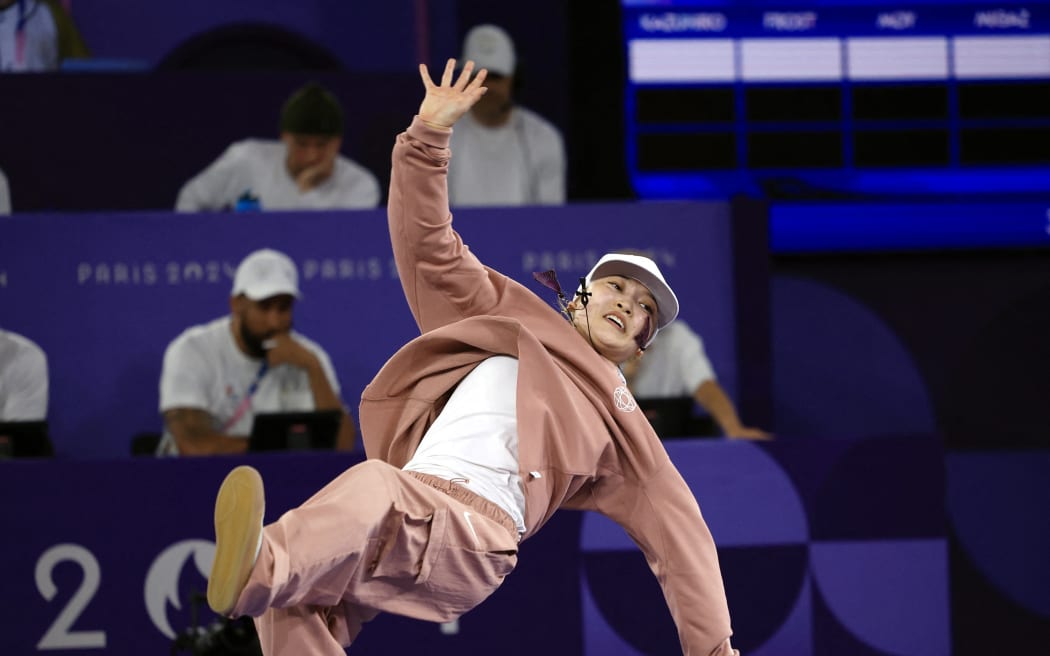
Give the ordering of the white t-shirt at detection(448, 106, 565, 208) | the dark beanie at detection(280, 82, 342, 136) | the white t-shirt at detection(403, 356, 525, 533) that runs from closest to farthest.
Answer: the white t-shirt at detection(403, 356, 525, 533) → the dark beanie at detection(280, 82, 342, 136) → the white t-shirt at detection(448, 106, 565, 208)

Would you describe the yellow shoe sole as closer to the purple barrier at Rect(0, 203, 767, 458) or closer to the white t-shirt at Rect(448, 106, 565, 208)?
the purple barrier at Rect(0, 203, 767, 458)

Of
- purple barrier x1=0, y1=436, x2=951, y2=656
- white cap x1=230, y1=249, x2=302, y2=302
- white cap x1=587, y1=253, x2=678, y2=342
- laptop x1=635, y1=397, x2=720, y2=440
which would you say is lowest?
purple barrier x1=0, y1=436, x2=951, y2=656

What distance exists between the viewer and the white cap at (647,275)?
11.6 feet

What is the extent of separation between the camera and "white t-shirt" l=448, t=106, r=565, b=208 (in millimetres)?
6316

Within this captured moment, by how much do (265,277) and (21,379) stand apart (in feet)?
3.20

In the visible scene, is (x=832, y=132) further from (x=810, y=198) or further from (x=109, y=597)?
(x=109, y=597)

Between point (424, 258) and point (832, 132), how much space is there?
4.06m

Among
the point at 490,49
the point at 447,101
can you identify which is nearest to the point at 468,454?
the point at 447,101

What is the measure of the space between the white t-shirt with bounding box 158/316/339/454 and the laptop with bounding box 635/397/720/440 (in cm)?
120

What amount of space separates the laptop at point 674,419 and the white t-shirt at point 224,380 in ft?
3.93

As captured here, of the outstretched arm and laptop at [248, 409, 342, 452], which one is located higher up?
the outstretched arm

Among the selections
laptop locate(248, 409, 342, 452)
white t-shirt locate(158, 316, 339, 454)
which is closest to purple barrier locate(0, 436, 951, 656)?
laptop locate(248, 409, 342, 452)

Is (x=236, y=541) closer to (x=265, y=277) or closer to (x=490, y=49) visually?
A: (x=265, y=277)

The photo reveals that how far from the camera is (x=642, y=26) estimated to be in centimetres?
684
